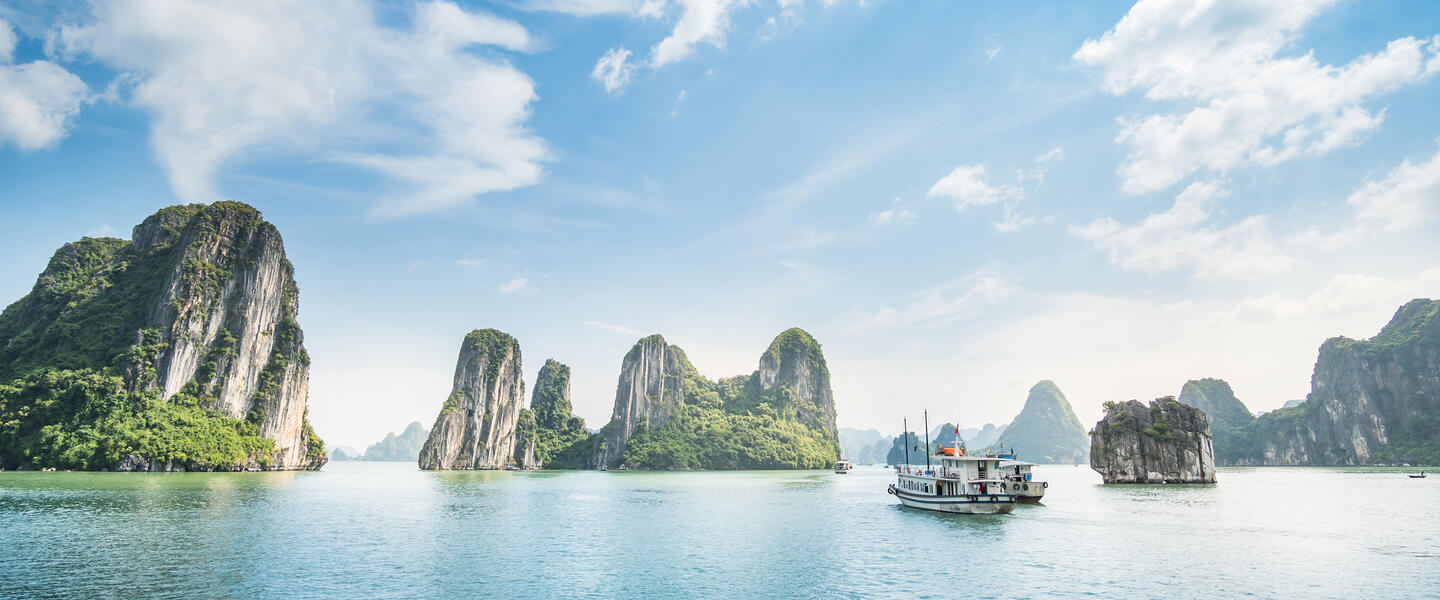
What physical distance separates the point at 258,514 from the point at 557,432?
470 feet

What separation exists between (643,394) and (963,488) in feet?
427

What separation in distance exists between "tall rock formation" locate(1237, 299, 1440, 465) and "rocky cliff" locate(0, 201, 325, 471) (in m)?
227

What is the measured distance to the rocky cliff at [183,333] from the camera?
9375 centimetres

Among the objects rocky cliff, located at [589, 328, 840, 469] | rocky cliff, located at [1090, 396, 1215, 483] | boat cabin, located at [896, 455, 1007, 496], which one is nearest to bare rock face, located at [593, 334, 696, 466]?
rocky cliff, located at [589, 328, 840, 469]

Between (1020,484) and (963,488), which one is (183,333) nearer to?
(963,488)

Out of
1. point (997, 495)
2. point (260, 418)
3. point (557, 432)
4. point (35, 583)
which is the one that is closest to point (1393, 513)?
point (997, 495)

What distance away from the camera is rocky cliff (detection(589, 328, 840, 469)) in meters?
167

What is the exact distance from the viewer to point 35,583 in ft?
74.0

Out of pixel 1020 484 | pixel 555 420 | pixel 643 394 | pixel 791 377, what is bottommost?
pixel 1020 484

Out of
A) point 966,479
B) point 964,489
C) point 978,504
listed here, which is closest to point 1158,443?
point 966,479

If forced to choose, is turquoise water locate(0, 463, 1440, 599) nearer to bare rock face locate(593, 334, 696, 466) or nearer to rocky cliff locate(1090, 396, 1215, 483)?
rocky cliff locate(1090, 396, 1215, 483)

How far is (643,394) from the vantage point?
174500 mm

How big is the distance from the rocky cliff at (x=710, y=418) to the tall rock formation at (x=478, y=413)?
25.8 meters

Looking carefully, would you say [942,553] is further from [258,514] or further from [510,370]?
[510,370]
